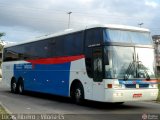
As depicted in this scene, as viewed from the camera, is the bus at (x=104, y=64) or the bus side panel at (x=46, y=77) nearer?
the bus at (x=104, y=64)

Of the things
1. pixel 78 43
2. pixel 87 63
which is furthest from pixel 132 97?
pixel 78 43

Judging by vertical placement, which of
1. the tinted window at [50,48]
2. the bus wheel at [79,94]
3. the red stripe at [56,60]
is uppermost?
the tinted window at [50,48]

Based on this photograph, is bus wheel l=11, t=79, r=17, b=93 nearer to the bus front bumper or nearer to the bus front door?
the bus front door

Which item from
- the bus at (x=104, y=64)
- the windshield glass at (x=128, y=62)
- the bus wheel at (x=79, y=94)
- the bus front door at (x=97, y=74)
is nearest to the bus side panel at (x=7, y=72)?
the bus at (x=104, y=64)

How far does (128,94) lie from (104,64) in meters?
1.55

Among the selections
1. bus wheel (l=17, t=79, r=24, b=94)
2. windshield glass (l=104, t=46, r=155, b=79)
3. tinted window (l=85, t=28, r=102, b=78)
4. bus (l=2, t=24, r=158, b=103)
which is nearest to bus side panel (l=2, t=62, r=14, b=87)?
bus wheel (l=17, t=79, r=24, b=94)

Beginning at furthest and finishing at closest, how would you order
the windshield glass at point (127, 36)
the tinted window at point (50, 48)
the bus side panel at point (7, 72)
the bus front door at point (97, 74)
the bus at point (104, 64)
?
the bus side panel at point (7, 72) → the tinted window at point (50, 48) → the windshield glass at point (127, 36) → the bus front door at point (97, 74) → the bus at point (104, 64)

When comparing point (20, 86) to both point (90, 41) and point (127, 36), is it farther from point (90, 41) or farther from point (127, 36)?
point (127, 36)

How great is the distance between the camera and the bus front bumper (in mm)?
15438

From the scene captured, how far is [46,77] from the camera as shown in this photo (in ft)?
70.2

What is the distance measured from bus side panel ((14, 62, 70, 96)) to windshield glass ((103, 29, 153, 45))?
348 centimetres

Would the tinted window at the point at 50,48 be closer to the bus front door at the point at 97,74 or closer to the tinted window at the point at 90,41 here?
the tinted window at the point at 90,41

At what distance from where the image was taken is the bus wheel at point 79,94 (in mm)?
17656

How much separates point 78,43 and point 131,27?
8.42 ft
